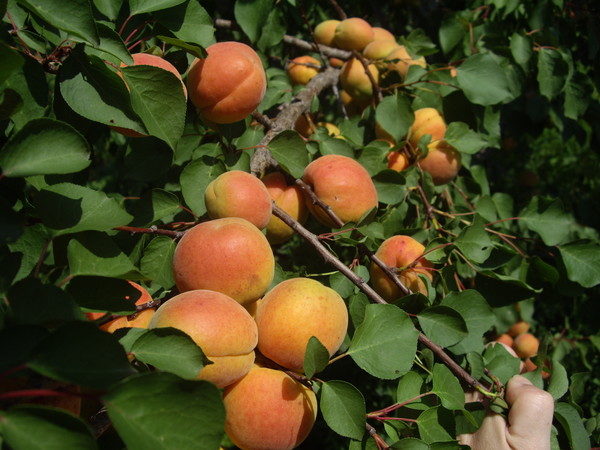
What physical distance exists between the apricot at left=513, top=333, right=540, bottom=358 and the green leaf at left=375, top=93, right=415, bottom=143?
95cm

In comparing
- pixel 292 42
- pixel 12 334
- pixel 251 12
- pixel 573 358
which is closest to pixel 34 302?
pixel 12 334

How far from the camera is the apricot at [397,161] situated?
1.32 metres

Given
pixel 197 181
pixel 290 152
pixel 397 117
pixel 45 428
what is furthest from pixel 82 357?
pixel 397 117

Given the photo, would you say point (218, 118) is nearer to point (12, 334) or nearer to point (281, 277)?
point (281, 277)

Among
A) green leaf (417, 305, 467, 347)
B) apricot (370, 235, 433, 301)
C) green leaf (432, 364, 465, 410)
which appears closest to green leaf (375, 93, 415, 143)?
apricot (370, 235, 433, 301)

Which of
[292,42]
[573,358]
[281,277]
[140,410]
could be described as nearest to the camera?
[140,410]

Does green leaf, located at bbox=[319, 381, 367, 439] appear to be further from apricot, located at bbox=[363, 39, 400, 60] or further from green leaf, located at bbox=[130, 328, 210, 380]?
apricot, located at bbox=[363, 39, 400, 60]

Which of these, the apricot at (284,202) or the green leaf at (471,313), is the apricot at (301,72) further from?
the green leaf at (471,313)

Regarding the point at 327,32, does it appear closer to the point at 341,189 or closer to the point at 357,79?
the point at 357,79

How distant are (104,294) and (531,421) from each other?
0.70 meters

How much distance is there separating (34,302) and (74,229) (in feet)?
0.41

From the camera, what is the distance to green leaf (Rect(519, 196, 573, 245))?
1.28 meters

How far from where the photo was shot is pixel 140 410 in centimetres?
47

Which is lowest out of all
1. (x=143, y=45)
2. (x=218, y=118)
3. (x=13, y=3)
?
(x=218, y=118)
